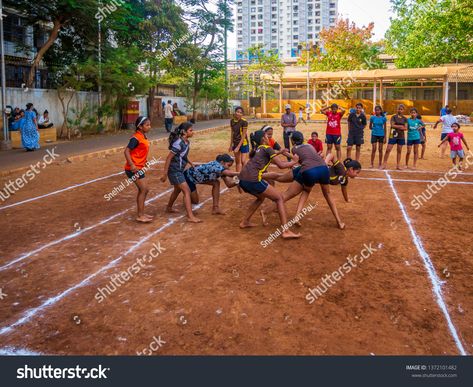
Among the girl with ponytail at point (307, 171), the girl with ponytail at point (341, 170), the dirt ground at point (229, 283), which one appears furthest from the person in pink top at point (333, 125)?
the girl with ponytail at point (307, 171)

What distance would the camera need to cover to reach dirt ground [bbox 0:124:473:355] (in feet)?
13.2

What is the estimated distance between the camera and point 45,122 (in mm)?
20562

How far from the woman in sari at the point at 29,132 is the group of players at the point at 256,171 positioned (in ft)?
35.3

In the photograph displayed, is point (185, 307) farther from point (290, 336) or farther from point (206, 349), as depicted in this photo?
point (290, 336)

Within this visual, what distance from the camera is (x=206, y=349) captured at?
3.85 m

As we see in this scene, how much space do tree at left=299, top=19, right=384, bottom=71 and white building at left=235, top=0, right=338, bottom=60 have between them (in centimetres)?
8028

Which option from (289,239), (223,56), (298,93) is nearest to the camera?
(289,239)

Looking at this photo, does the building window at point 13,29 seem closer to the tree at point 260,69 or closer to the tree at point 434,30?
the tree at point 260,69

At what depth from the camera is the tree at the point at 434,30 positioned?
97.5 ft

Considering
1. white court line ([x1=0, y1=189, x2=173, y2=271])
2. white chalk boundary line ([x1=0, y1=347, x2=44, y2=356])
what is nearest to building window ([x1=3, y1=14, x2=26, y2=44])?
white court line ([x1=0, y1=189, x2=173, y2=271])

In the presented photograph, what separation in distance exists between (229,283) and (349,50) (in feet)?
148

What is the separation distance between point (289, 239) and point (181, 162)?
227 centimetres

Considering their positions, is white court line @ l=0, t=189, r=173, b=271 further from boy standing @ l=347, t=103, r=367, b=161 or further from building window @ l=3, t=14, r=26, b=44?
building window @ l=3, t=14, r=26, b=44

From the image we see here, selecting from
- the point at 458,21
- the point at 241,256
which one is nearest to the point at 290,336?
the point at 241,256
